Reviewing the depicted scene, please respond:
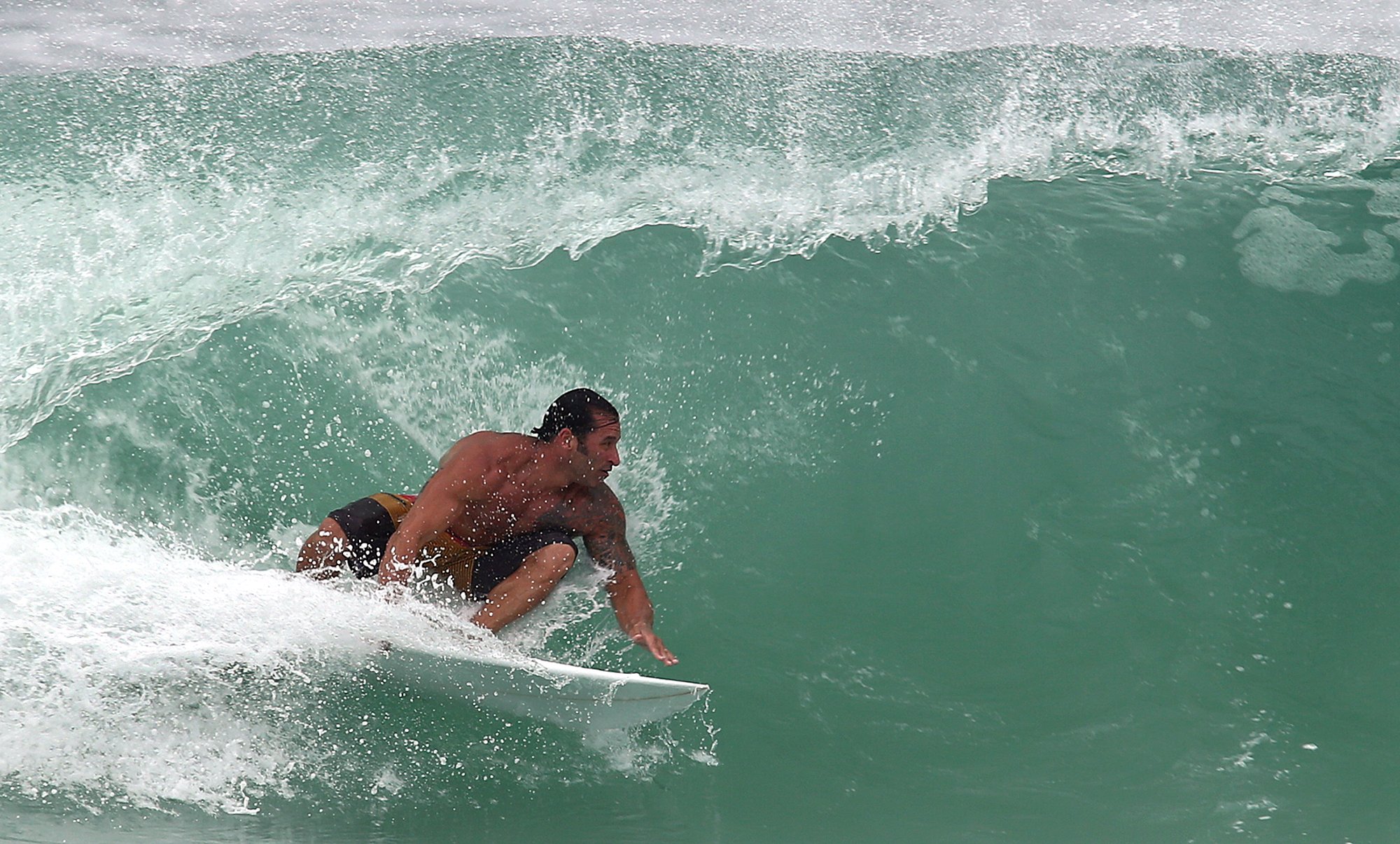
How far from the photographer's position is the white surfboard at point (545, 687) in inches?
136

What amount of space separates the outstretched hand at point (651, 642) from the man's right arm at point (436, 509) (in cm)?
65

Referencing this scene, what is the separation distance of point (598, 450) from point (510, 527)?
1.20 feet

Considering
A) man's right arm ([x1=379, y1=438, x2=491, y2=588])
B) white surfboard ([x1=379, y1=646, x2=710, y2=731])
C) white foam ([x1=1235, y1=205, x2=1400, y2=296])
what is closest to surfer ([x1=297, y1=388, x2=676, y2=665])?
man's right arm ([x1=379, y1=438, x2=491, y2=588])

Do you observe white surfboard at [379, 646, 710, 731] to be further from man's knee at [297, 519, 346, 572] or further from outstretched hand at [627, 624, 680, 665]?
man's knee at [297, 519, 346, 572]

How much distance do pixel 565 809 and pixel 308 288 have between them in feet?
8.74

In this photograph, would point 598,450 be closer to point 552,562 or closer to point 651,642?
point 552,562

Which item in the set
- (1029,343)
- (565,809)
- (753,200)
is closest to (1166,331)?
(1029,343)

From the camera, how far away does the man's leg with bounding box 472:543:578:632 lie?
3.55 meters

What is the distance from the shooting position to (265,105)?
5980mm

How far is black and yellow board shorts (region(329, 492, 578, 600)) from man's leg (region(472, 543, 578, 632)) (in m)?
0.03

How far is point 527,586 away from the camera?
3.57 m

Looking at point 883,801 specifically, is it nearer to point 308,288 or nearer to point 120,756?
point 120,756

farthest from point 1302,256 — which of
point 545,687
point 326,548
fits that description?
point 326,548

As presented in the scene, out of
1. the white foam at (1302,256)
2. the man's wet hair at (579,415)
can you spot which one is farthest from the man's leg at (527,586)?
the white foam at (1302,256)
